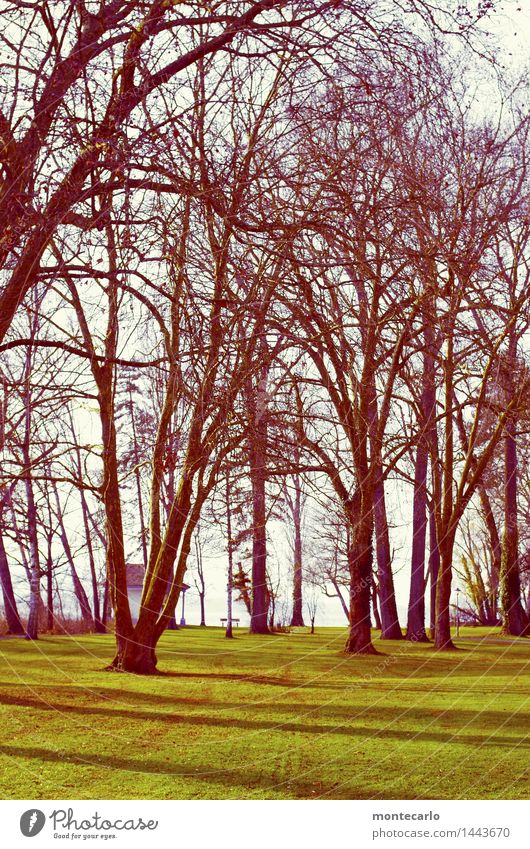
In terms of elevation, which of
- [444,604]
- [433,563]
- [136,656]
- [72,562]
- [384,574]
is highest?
[433,563]

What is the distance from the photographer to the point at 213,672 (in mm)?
14398

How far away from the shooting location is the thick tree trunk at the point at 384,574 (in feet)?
49.5

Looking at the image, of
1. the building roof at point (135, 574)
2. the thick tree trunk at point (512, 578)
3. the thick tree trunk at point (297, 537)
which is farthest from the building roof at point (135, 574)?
the thick tree trunk at point (512, 578)

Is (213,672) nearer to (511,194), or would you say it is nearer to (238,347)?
(511,194)

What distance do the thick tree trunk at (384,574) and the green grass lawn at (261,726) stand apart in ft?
6.20

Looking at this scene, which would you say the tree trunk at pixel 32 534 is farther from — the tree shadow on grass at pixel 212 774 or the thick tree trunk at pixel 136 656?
the thick tree trunk at pixel 136 656

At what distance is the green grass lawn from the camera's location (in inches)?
287

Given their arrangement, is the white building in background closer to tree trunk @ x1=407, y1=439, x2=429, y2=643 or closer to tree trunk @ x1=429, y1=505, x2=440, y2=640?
tree trunk @ x1=407, y1=439, x2=429, y2=643

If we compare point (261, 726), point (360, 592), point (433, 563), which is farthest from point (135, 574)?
point (433, 563)
